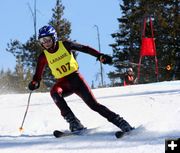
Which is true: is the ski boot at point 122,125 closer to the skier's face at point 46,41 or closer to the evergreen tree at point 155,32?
the skier's face at point 46,41

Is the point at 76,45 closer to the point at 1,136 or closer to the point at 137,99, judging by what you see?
the point at 1,136

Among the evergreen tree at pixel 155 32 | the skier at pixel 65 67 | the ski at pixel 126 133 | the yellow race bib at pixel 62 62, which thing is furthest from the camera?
the evergreen tree at pixel 155 32

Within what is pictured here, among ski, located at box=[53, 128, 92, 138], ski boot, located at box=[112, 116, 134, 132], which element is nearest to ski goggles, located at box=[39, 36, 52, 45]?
ski, located at box=[53, 128, 92, 138]

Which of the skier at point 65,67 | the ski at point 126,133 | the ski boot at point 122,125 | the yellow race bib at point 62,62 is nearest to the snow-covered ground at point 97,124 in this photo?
the ski at point 126,133

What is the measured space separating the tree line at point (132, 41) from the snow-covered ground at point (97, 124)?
20660 millimetres

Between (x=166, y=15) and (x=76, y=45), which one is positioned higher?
(x=166, y=15)

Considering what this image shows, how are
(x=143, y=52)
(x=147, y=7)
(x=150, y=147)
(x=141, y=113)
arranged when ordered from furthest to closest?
1. (x=147, y=7)
2. (x=143, y=52)
3. (x=141, y=113)
4. (x=150, y=147)

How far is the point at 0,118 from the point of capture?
10.1 metres

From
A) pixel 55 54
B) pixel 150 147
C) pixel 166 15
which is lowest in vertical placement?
pixel 150 147

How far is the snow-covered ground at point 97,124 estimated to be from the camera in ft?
19.8

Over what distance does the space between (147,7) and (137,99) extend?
31801 mm

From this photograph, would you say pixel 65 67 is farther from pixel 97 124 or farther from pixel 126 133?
pixel 97 124

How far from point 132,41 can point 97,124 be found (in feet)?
127

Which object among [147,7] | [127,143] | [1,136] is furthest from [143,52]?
[147,7]
